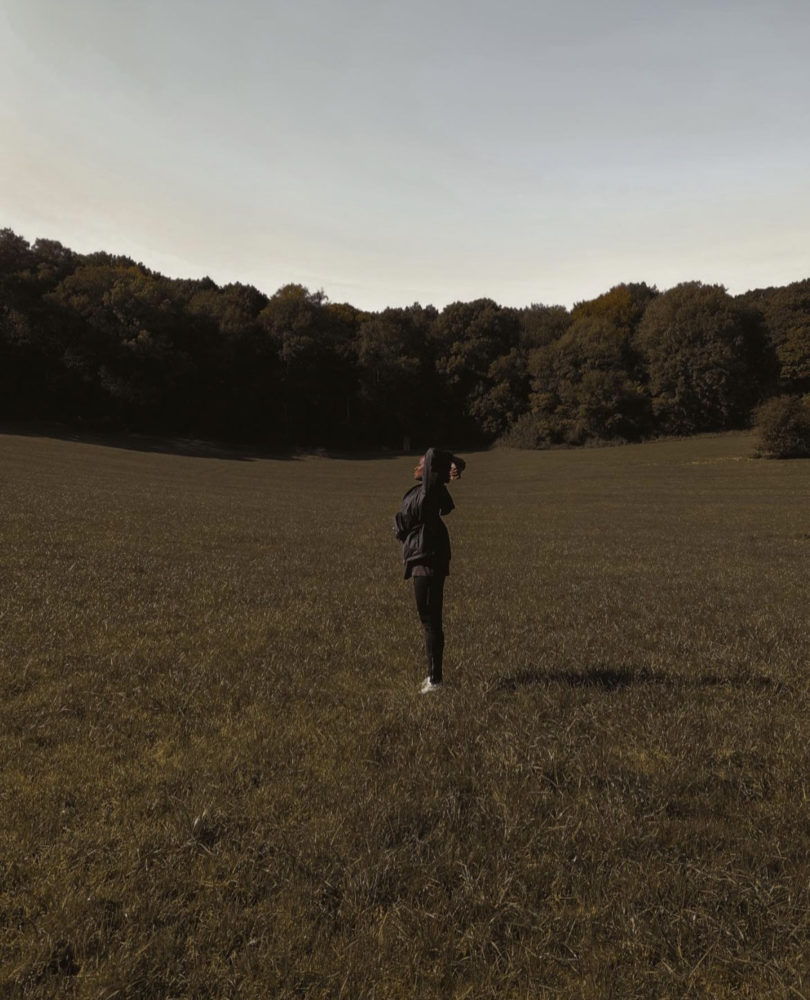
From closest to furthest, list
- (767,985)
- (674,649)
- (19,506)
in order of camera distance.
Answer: (767,985), (674,649), (19,506)

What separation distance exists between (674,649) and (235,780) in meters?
7.65

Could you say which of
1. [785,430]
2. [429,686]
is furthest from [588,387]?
[429,686]

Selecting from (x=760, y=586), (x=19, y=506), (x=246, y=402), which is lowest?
(x=760, y=586)

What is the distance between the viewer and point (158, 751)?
20.5 ft

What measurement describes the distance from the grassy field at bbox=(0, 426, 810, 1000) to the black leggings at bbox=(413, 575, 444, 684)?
1.41ft

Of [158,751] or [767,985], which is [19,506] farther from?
[767,985]

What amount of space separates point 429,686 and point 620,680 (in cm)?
280

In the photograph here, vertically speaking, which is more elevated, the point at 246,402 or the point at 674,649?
the point at 246,402

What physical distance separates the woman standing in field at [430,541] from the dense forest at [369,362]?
76009mm

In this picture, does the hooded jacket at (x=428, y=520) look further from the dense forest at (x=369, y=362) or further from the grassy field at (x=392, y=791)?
the dense forest at (x=369, y=362)

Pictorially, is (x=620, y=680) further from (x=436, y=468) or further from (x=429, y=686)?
(x=436, y=468)

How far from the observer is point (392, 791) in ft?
18.4

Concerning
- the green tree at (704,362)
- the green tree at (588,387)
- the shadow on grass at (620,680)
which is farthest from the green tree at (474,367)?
the shadow on grass at (620,680)

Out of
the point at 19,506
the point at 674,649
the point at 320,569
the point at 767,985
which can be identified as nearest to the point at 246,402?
the point at 19,506
